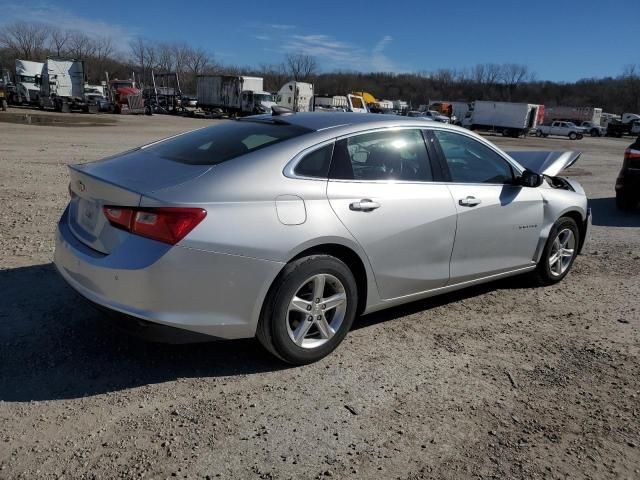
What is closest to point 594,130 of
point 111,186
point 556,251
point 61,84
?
point 61,84

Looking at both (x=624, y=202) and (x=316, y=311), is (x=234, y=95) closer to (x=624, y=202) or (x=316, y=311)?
(x=624, y=202)

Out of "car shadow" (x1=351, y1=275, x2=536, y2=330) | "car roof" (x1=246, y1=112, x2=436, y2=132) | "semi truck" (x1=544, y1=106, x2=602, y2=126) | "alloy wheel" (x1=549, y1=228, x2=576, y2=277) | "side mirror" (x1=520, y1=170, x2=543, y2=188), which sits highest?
"semi truck" (x1=544, y1=106, x2=602, y2=126)

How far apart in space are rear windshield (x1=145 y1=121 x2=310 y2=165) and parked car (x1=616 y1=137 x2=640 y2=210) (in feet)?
25.1

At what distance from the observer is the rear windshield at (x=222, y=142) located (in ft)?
11.6

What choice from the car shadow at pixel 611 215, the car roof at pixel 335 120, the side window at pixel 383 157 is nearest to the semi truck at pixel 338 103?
the car shadow at pixel 611 215

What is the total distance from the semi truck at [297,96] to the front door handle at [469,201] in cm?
4247

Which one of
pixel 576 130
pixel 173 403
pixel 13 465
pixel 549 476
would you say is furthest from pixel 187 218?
pixel 576 130

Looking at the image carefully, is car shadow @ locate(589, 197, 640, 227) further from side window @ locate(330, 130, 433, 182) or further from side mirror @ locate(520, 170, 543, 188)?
side window @ locate(330, 130, 433, 182)

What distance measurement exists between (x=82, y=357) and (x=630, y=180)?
31.1 ft

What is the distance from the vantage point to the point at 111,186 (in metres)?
3.15

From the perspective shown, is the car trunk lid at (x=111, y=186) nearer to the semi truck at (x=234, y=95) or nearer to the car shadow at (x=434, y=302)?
the car shadow at (x=434, y=302)

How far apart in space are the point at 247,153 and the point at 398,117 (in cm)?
144

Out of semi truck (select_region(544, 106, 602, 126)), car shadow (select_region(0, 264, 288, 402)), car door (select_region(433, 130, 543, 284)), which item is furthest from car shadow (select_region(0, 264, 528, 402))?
semi truck (select_region(544, 106, 602, 126))

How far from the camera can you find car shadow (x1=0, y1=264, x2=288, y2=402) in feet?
10.4
